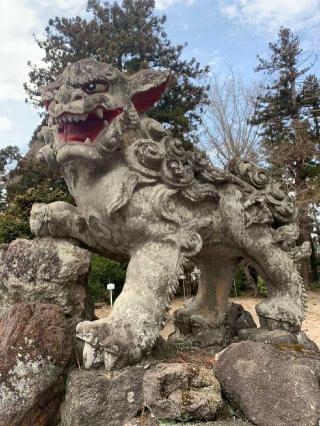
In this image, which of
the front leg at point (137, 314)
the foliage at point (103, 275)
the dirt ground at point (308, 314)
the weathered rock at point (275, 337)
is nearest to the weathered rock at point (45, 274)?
the front leg at point (137, 314)

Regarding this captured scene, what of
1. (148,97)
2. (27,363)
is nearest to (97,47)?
(148,97)

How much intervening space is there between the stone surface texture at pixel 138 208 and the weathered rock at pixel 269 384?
1.25 feet

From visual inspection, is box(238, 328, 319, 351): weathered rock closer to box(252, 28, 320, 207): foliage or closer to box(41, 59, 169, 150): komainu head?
box(41, 59, 169, 150): komainu head

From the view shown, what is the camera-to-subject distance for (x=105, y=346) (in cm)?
167

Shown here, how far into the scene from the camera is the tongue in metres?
2.01

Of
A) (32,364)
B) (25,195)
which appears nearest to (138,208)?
(32,364)

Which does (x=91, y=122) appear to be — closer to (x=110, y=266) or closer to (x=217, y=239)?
(x=217, y=239)

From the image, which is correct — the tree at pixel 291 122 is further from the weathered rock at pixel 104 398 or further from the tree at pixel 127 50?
the weathered rock at pixel 104 398

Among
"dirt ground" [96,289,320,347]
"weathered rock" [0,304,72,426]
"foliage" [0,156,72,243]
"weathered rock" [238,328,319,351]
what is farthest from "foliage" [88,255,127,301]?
"weathered rock" [0,304,72,426]

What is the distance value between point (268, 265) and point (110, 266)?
7.50 metres

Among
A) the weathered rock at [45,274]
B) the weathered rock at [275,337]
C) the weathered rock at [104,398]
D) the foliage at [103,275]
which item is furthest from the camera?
the foliage at [103,275]

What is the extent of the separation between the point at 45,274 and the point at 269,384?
1.06 m

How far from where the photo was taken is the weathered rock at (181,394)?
55.9 inches

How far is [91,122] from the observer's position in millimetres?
2023
